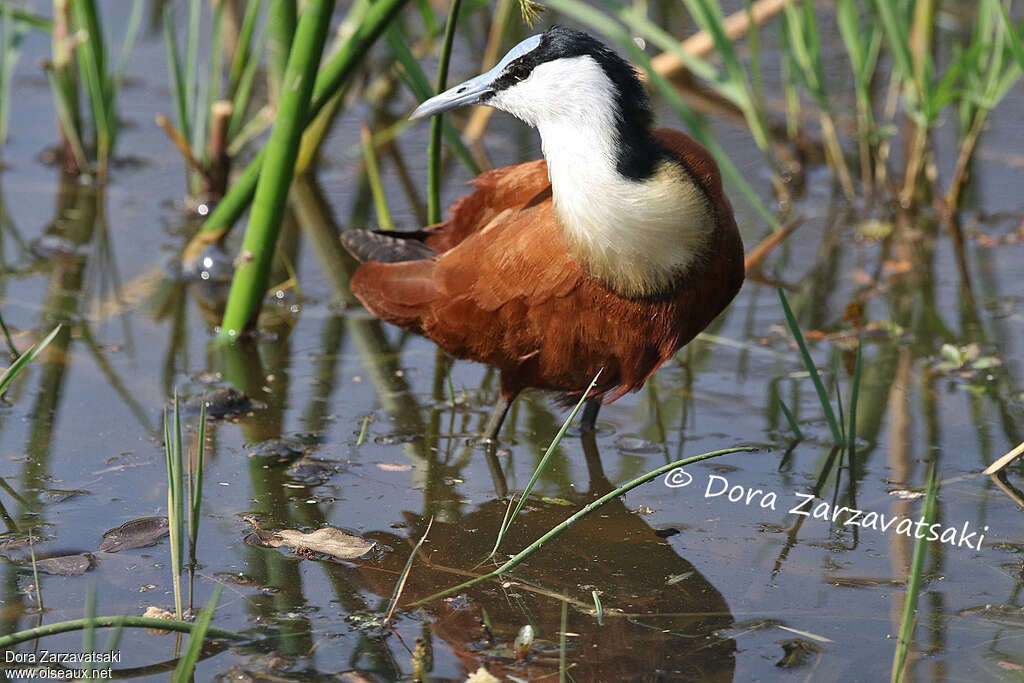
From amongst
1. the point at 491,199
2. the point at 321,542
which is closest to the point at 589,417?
the point at 491,199

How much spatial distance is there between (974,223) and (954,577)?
104 inches

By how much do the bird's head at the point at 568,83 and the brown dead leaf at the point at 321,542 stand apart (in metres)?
1.07

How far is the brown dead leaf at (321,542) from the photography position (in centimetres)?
291

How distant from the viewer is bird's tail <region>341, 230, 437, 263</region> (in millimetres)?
3627

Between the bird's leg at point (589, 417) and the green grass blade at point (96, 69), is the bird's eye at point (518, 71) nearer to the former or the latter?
the bird's leg at point (589, 417)

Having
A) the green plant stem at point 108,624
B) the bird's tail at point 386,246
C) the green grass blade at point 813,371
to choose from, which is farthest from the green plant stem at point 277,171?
the green plant stem at point 108,624

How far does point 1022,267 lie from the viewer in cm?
479

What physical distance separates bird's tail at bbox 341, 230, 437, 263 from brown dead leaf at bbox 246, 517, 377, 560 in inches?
36.2

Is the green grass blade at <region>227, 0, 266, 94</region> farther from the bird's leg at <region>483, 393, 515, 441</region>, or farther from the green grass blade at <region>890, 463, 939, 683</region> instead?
the green grass blade at <region>890, 463, 939, 683</region>

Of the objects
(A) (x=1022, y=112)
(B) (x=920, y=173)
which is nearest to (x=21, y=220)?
(B) (x=920, y=173)

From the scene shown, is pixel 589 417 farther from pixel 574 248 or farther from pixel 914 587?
pixel 914 587

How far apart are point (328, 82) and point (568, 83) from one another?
1156 millimetres

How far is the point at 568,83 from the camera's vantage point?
9.55 ft

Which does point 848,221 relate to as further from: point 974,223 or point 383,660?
point 383,660
